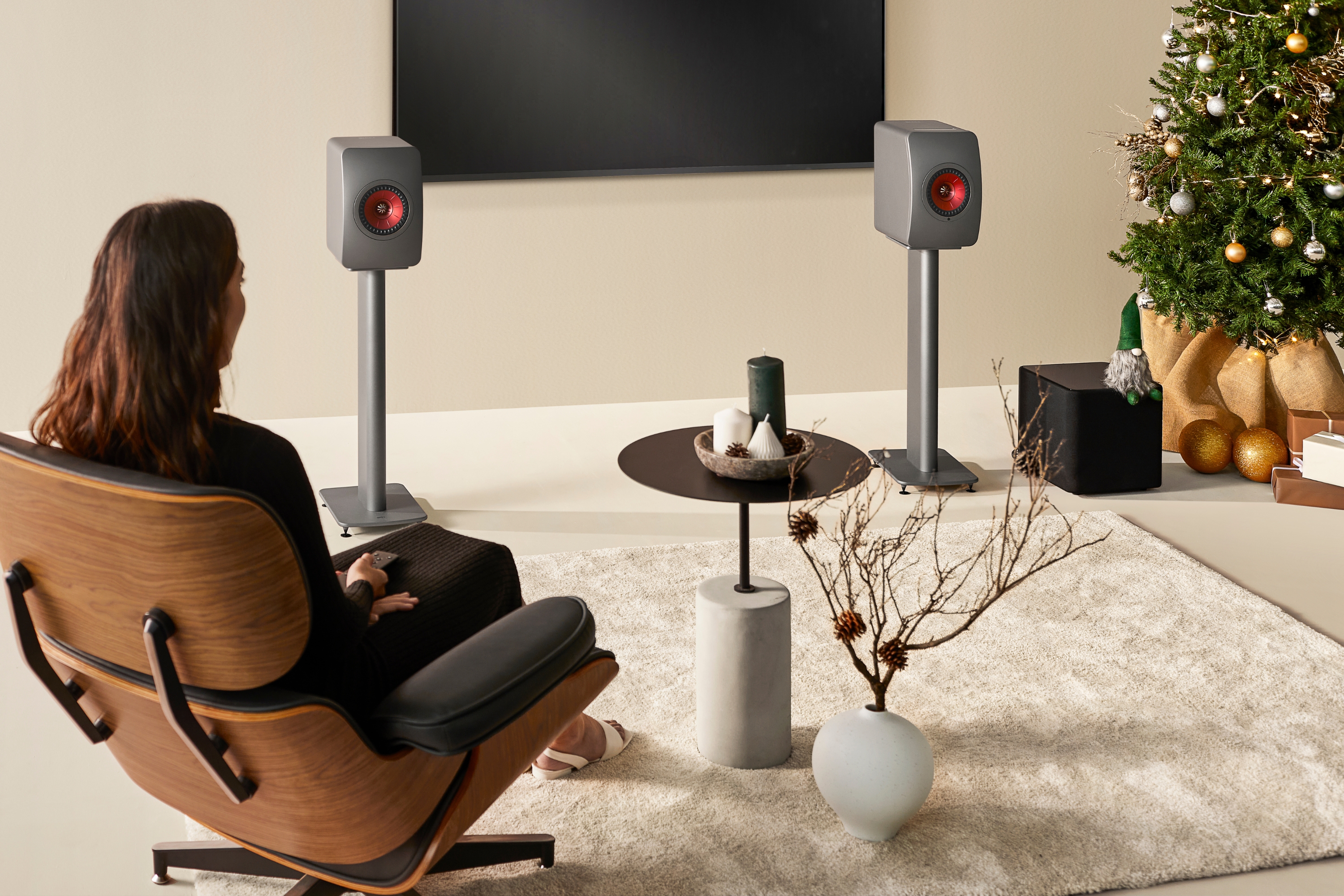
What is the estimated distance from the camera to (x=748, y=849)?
210 centimetres

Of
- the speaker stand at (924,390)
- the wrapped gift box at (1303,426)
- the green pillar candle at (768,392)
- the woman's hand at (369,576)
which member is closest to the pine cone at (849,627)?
the green pillar candle at (768,392)

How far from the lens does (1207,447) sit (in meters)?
4.14

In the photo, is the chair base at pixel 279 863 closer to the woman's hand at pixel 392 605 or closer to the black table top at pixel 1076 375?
the woman's hand at pixel 392 605

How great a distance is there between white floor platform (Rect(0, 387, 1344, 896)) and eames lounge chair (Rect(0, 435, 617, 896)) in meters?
0.51

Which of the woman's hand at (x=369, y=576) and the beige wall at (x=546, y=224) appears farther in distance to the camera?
the beige wall at (x=546, y=224)

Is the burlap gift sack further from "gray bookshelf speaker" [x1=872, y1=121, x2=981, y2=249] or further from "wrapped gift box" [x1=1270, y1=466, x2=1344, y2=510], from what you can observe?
"gray bookshelf speaker" [x1=872, y1=121, x2=981, y2=249]

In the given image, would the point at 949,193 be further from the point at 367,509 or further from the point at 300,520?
the point at 300,520

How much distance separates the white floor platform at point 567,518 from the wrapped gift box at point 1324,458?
11cm

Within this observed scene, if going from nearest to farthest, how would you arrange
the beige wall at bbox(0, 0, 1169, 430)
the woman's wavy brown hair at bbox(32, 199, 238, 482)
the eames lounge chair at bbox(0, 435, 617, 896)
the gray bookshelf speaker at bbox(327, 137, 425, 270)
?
Result: 1. the eames lounge chair at bbox(0, 435, 617, 896)
2. the woman's wavy brown hair at bbox(32, 199, 238, 482)
3. the gray bookshelf speaker at bbox(327, 137, 425, 270)
4. the beige wall at bbox(0, 0, 1169, 430)

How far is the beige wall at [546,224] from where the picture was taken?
178 inches

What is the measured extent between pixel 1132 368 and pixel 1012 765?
1883 millimetres

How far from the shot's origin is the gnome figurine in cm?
387

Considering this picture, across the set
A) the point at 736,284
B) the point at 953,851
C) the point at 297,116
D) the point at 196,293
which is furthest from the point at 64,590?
the point at 736,284

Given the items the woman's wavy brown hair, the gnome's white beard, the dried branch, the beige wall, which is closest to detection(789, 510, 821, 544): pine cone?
the dried branch
